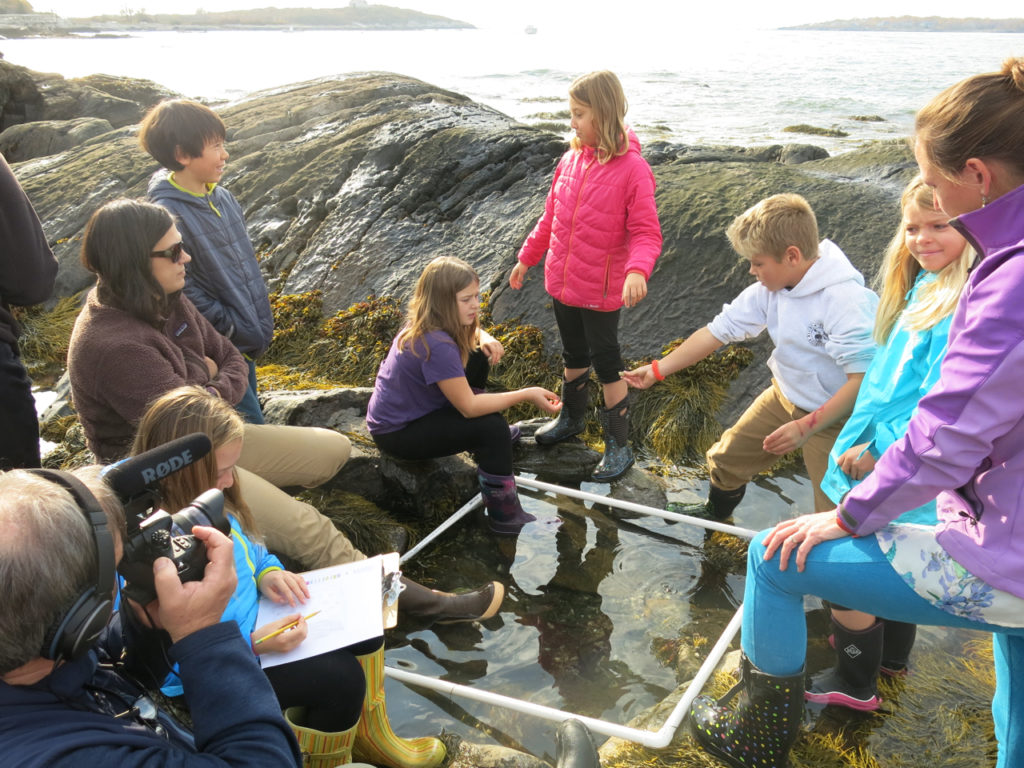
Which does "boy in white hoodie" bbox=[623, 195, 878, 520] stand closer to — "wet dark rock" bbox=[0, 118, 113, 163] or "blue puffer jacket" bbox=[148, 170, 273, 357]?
"blue puffer jacket" bbox=[148, 170, 273, 357]

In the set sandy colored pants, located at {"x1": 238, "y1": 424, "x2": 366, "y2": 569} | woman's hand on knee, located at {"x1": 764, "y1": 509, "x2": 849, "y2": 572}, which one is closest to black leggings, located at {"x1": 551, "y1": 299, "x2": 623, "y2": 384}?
sandy colored pants, located at {"x1": 238, "y1": 424, "x2": 366, "y2": 569}

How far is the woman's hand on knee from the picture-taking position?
2.10m

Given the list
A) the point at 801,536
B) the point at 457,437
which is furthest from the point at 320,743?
the point at 457,437

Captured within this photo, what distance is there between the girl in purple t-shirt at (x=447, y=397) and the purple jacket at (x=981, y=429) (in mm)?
2420

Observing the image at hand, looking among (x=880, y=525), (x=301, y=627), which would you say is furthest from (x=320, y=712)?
(x=880, y=525)

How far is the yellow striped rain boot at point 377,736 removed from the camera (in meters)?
2.65

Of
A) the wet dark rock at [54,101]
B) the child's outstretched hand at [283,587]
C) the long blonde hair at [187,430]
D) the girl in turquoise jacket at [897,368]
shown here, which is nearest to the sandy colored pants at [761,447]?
the girl in turquoise jacket at [897,368]

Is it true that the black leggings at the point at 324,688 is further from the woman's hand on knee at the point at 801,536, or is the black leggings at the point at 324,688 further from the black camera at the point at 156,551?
the woman's hand on knee at the point at 801,536

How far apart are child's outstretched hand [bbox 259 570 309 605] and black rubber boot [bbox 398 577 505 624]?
80cm

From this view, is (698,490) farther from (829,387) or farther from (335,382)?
(335,382)

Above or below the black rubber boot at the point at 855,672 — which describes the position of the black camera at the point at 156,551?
above

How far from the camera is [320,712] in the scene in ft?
8.05

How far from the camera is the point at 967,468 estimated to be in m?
1.78

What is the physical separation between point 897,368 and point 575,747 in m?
1.71
